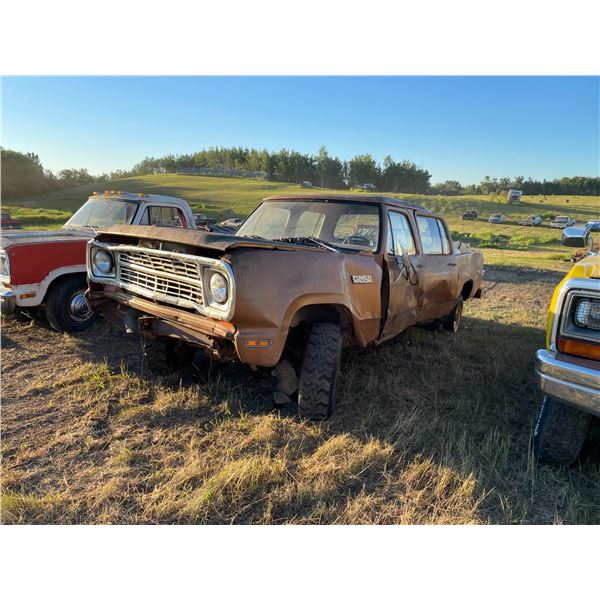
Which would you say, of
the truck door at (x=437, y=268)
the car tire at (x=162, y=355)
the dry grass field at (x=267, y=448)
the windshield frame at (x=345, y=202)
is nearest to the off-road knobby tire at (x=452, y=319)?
the truck door at (x=437, y=268)

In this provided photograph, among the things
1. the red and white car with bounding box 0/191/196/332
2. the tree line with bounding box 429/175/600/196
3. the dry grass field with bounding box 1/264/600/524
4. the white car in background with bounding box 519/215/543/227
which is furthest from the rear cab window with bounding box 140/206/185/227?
the tree line with bounding box 429/175/600/196

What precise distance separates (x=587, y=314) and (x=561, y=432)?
0.79m

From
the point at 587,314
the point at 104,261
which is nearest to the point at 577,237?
the point at 587,314

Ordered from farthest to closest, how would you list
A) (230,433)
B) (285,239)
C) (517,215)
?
(517,215), (285,239), (230,433)

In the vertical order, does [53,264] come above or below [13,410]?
above

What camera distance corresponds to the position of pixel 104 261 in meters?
3.87

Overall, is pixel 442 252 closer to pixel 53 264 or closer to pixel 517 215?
pixel 53 264

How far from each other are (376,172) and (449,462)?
3705 inches

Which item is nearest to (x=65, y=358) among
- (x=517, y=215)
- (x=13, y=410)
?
(x=13, y=410)

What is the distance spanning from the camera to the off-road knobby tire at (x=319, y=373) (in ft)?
10.5

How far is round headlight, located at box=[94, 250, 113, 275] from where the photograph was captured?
387 cm

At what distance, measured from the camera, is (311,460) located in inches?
111

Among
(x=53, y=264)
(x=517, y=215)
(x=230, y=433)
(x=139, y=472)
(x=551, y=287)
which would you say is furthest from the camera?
(x=517, y=215)

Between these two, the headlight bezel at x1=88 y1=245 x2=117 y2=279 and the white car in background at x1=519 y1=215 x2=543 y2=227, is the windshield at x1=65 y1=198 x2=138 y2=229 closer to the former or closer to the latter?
the headlight bezel at x1=88 y1=245 x2=117 y2=279
